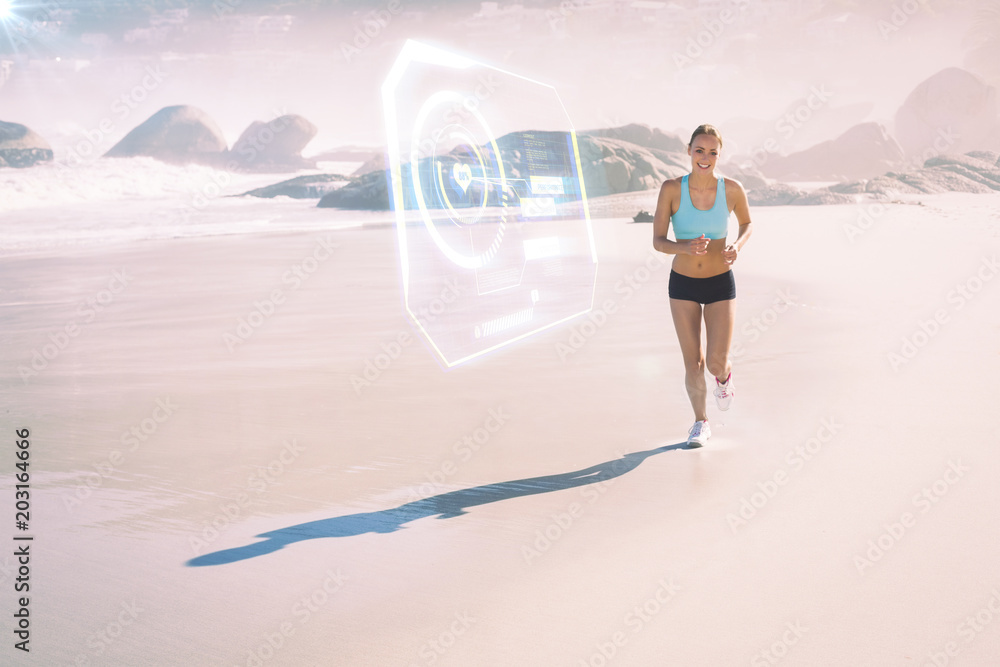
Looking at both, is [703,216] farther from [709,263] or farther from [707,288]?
[707,288]

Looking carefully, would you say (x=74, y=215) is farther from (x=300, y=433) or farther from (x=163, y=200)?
(x=300, y=433)

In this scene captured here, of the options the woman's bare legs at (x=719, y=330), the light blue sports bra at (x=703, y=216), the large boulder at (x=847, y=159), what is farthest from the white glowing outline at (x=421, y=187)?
the large boulder at (x=847, y=159)

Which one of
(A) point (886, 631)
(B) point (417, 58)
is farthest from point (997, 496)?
(B) point (417, 58)

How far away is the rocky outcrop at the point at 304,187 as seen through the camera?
110ft

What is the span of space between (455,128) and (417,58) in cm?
69

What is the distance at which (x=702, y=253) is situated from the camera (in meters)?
3.81

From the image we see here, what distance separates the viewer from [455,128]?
5598mm

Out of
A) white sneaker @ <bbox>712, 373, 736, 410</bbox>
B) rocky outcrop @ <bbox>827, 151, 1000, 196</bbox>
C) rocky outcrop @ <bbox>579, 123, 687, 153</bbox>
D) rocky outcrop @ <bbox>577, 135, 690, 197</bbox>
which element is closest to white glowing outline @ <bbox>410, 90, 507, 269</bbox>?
white sneaker @ <bbox>712, 373, 736, 410</bbox>

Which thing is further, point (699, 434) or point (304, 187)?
point (304, 187)

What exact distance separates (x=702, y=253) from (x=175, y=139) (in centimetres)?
3671

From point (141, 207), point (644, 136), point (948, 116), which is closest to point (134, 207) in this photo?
point (141, 207)

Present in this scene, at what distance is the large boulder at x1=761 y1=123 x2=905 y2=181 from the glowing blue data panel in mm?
35243

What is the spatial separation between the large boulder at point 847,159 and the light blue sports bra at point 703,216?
127 ft

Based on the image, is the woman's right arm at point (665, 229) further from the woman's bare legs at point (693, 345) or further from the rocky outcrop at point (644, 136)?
the rocky outcrop at point (644, 136)
